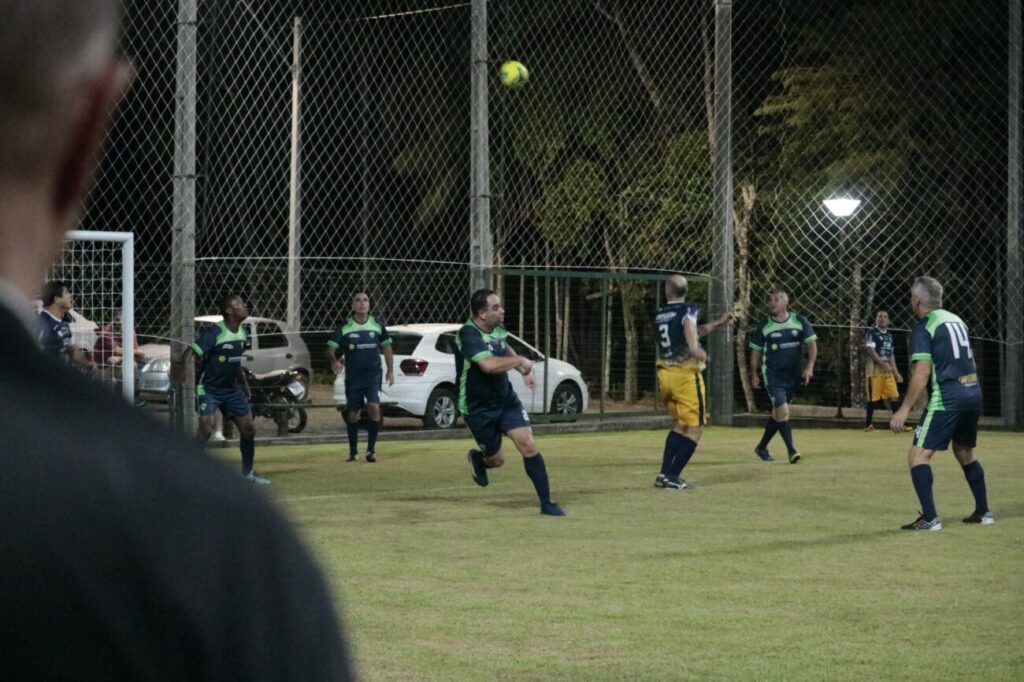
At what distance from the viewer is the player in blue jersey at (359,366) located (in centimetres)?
1956

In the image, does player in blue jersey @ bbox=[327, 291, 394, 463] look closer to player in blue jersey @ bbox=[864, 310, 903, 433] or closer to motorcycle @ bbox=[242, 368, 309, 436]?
motorcycle @ bbox=[242, 368, 309, 436]

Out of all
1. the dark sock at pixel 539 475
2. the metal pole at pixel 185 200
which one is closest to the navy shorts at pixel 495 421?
the dark sock at pixel 539 475

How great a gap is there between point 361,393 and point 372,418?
0.43m

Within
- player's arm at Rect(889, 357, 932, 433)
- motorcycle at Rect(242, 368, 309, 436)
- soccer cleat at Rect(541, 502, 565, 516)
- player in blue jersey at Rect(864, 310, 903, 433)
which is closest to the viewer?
player's arm at Rect(889, 357, 932, 433)

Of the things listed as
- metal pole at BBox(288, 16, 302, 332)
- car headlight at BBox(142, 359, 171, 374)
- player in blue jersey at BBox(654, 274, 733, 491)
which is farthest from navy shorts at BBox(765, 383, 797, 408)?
car headlight at BBox(142, 359, 171, 374)

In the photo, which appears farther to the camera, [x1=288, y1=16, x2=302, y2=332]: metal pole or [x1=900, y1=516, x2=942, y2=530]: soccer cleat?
[x1=288, y1=16, x2=302, y2=332]: metal pole

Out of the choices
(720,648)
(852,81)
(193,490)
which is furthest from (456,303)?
(193,490)

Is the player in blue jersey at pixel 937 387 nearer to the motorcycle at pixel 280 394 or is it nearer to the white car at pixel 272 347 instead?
the motorcycle at pixel 280 394

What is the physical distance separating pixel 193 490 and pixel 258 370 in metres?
22.8

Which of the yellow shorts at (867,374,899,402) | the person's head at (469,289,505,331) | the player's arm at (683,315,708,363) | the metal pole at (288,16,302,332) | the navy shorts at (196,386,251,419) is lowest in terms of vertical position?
the yellow shorts at (867,374,899,402)

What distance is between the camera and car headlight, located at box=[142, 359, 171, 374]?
73.6ft

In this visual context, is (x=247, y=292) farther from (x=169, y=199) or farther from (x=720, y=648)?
(x=720, y=648)

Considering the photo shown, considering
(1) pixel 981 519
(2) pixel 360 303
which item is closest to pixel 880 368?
(2) pixel 360 303

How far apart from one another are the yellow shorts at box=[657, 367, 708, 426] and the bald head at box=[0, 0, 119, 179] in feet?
48.3
